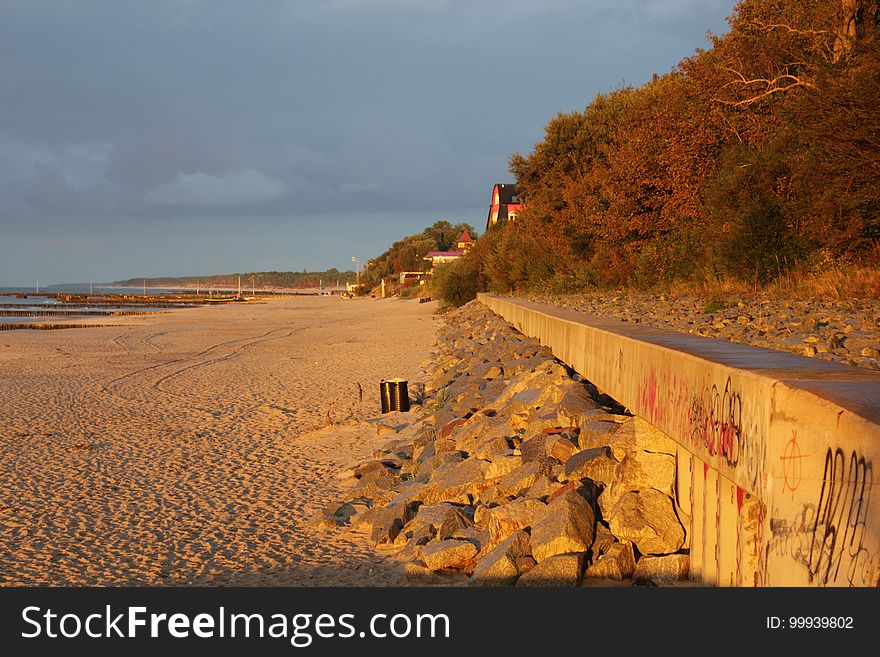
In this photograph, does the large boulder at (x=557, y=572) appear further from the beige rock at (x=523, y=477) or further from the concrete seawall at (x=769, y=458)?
the beige rock at (x=523, y=477)

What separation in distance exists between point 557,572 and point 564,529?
34cm

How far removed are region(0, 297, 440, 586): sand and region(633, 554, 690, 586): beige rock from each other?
69.4 inches

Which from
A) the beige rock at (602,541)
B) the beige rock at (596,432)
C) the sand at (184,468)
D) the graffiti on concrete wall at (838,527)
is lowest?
the sand at (184,468)

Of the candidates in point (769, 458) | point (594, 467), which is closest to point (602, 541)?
point (594, 467)

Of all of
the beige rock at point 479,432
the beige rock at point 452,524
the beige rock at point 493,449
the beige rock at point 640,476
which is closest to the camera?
the beige rock at point 640,476

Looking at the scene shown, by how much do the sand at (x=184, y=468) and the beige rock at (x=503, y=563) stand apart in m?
0.78

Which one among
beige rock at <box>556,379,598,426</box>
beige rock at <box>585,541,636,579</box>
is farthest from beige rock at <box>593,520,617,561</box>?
beige rock at <box>556,379,598,426</box>

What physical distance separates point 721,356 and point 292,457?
21.5 feet

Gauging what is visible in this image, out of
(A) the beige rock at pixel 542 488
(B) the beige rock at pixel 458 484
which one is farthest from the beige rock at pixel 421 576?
(B) the beige rock at pixel 458 484

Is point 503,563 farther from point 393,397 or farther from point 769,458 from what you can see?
point 393,397

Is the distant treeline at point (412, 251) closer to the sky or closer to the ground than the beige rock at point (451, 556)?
closer to the sky

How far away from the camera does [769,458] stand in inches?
123

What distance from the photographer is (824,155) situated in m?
14.2

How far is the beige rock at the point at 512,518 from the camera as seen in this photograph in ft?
17.6
